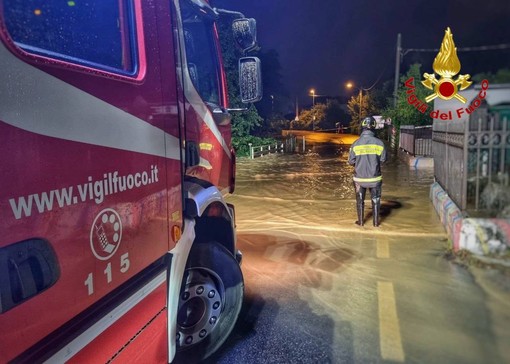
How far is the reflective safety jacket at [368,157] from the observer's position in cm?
627

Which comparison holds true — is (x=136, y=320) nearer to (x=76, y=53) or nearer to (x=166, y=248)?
(x=166, y=248)

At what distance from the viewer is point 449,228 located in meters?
5.74

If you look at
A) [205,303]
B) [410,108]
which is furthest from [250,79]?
[410,108]

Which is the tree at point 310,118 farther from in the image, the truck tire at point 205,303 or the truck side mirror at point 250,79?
the truck tire at point 205,303

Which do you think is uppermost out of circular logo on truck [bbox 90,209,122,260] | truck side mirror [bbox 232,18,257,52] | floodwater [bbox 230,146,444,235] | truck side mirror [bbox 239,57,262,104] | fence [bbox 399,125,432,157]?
truck side mirror [bbox 232,18,257,52]

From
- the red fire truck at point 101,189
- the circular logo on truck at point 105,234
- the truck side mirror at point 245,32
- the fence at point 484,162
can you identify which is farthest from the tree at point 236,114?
the circular logo on truck at point 105,234

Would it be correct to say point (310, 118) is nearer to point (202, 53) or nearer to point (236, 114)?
point (236, 114)

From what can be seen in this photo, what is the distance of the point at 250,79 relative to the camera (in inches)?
144

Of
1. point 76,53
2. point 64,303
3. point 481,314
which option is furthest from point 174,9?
point 481,314

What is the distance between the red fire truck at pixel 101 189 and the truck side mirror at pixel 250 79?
27.5 inches

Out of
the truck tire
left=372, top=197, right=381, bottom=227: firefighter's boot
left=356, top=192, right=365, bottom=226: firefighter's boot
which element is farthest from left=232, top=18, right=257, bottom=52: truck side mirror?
left=372, top=197, right=381, bottom=227: firefighter's boot

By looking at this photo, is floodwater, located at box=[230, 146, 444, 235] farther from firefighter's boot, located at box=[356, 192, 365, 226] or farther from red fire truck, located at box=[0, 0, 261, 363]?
red fire truck, located at box=[0, 0, 261, 363]

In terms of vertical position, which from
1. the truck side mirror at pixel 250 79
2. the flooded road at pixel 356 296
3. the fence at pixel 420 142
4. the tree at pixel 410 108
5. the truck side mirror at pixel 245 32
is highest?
the tree at pixel 410 108

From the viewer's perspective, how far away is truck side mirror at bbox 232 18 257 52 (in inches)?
143
